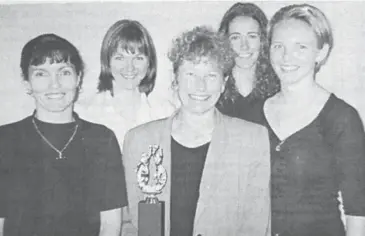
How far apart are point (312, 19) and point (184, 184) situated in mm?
1115

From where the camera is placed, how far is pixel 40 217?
7.77 feet

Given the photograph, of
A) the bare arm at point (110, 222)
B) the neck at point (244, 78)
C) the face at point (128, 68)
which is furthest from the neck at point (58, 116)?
the neck at point (244, 78)

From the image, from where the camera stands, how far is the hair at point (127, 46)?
240cm

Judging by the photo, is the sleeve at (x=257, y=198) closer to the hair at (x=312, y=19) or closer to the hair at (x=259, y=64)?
the hair at (x=259, y=64)

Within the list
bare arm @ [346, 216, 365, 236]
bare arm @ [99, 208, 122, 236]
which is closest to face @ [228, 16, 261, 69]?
bare arm @ [346, 216, 365, 236]

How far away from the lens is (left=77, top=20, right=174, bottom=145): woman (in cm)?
239

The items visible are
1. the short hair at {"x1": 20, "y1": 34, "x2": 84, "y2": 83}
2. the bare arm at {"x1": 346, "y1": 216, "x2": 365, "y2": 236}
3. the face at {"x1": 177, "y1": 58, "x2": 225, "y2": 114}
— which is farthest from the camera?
the short hair at {"x1": 20, "y1": 34, "x2": 84, "y2": 83}

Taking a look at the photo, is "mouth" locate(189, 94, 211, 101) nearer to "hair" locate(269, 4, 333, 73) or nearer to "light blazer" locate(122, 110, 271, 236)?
"light blazer" locate(122, 110, 271, 236)

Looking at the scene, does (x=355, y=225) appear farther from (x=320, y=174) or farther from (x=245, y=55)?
(x=245, y=55)

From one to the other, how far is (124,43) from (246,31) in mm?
679

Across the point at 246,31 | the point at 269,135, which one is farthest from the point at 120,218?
the point at 246,31

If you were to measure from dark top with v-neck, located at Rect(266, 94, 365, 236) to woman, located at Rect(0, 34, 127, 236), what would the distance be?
857mm

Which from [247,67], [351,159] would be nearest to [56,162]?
[247,67]

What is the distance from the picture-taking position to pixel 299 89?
230cm
